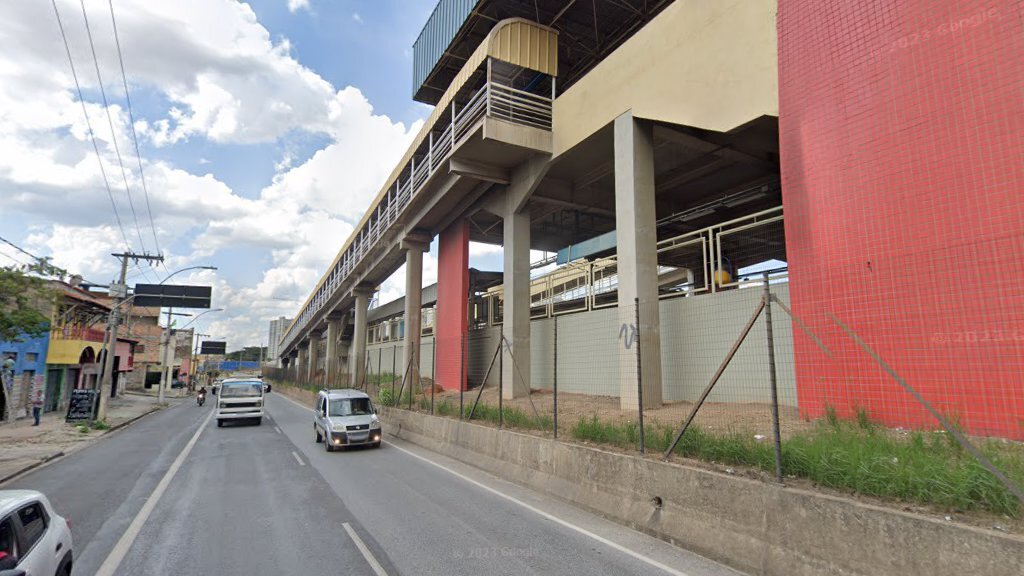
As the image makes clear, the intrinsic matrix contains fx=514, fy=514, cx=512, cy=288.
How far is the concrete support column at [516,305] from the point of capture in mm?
18484

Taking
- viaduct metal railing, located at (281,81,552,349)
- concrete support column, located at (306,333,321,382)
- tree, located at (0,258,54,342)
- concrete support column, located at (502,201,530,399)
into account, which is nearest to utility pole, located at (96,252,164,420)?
tree, located at (0,258,54,342)

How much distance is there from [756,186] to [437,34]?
53.1 ft

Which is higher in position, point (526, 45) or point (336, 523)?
point (526, 45)

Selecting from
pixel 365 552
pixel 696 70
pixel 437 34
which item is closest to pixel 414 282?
pixel 437 34

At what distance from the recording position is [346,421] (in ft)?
48.9

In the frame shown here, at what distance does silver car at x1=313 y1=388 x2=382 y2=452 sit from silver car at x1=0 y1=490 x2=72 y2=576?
32.3ft

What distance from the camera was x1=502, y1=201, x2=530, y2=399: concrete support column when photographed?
60.6 ft

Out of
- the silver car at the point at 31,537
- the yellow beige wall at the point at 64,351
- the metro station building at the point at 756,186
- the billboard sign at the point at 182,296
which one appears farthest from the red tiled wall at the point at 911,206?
the billboard sign at the point at 182,296

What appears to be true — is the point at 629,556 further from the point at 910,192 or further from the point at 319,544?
the point at 910,192

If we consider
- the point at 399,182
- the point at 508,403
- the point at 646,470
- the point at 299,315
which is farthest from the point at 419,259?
the point at 299,315

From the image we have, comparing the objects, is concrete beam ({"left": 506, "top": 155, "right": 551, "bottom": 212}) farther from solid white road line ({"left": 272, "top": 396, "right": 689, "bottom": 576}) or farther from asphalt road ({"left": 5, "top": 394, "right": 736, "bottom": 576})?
solid white road line ({"left": 272, "top": 396, "right": 689, "bottom": 576})

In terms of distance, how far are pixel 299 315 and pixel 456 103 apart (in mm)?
63726

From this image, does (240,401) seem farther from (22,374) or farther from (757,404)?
(757,404)

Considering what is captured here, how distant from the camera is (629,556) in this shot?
6.08 metres
